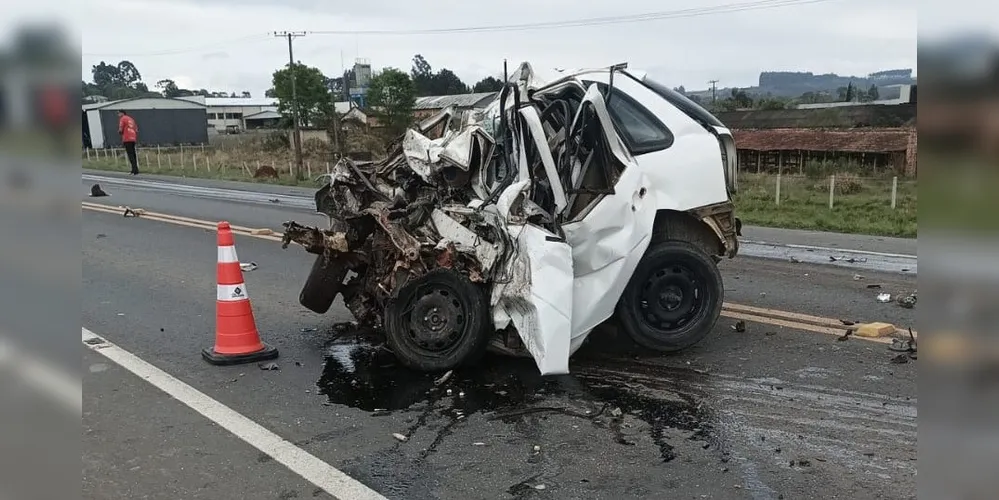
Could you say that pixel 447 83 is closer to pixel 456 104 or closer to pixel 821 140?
pixel 821 140

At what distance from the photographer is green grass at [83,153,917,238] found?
12133 mm

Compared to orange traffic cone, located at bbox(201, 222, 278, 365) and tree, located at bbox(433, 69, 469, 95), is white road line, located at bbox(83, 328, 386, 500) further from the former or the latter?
tree, located at bbox(433, 69, 469, 95)

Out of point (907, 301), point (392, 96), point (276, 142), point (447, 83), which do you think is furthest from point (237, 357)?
point (447, 83)

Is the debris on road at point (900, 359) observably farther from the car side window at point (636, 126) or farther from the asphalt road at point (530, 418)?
the car side window at point (636, 126)

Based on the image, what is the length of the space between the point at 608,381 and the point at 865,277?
14.0 feet

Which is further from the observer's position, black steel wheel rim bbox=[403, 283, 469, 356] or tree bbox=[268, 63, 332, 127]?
tree bbox=[268, 63, 332, 127]

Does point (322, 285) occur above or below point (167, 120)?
below

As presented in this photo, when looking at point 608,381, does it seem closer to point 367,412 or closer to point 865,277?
point 367,412

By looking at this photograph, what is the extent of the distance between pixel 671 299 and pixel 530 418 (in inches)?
66.1

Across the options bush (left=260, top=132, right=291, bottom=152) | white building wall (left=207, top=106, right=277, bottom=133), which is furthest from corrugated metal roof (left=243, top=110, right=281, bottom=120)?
bush (left=260, top=132, right=291, bottom=152)

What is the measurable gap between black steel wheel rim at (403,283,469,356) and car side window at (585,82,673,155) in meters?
1.74

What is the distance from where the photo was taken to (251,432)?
424 cm
